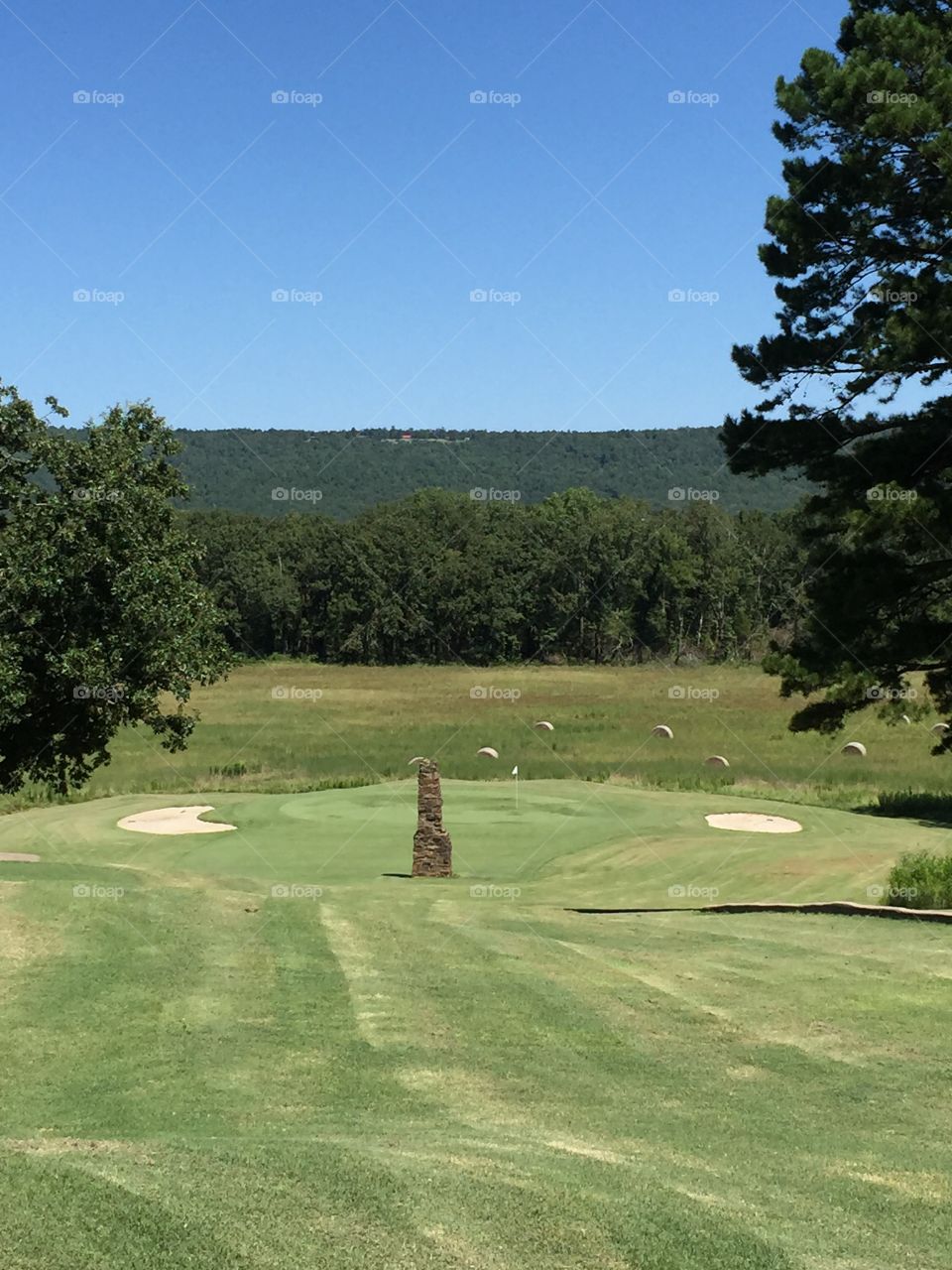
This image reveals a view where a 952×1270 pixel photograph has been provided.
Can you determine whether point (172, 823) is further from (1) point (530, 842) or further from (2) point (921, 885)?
(2) point (921, 885)

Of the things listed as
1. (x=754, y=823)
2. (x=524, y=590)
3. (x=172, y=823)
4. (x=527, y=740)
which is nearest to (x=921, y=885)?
(x=754, y=823)

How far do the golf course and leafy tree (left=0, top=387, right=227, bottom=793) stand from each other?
8.88 feet

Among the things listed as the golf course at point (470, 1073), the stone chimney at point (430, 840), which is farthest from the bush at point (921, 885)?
the stone chimney at point (430, 840)

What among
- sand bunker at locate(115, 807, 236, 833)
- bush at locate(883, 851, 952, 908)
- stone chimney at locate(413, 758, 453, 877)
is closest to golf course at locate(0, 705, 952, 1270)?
stone chimney at locate(413, 758, 453, 877)

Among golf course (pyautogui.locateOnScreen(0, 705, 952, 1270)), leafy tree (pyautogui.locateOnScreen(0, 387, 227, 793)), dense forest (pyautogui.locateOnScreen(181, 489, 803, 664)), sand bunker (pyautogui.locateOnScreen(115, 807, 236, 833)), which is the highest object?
dense forest (pyautogui.locateOnScreen(181, 489, 803, 664))

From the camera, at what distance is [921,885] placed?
19875 mm

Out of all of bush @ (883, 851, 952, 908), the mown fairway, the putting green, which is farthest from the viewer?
the putting green

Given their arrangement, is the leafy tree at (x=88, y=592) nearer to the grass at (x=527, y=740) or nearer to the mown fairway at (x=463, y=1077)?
the mown fairway at (x=463, y=1077)

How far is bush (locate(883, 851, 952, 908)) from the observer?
64.1ft

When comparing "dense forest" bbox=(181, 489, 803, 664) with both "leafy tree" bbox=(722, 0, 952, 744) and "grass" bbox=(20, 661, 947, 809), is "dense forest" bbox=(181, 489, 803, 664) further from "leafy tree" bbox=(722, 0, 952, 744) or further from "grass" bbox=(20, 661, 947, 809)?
"leafy tree" bbox=(722, 0, 952, 744)

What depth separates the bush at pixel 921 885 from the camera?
19.5 meters

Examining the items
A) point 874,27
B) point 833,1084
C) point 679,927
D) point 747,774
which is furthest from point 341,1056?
point 747,774

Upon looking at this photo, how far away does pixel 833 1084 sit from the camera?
34.9 feet

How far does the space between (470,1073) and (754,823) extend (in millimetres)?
19356
